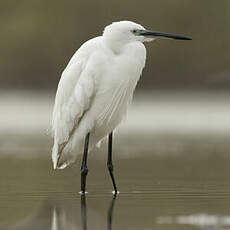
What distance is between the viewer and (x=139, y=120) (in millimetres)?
17078

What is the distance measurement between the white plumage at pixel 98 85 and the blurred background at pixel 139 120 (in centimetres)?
45

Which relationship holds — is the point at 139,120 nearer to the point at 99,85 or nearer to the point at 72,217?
the point at 99,85

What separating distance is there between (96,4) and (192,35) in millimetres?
2675

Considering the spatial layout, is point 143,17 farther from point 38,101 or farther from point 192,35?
point 38,101

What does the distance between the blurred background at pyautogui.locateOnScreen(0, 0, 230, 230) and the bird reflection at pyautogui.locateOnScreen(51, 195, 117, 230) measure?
20mm

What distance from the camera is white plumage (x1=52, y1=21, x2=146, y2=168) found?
792 cm

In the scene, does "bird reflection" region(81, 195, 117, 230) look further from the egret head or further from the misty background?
the misty background

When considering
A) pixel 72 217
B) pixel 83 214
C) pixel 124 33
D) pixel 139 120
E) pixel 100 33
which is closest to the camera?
pixel 72 217

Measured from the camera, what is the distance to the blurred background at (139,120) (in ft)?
23.4

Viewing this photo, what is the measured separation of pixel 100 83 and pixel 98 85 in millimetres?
26

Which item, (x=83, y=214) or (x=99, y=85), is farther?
(x=99, y=85)

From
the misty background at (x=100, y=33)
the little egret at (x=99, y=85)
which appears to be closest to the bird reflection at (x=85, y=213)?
the little egret at (x=99, y=85)

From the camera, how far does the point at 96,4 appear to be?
26.6 meters

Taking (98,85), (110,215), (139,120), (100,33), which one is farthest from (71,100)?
(100,33)
